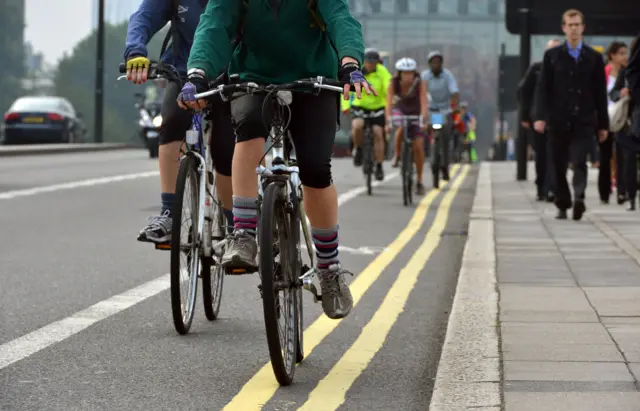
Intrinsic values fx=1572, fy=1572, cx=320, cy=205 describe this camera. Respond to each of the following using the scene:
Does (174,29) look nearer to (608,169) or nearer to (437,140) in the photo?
(608,169)

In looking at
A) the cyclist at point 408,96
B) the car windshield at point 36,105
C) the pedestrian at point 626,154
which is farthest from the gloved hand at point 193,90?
the car windshield at point 36,105

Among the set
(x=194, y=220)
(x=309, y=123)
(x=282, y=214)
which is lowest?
(x=194, y=220)

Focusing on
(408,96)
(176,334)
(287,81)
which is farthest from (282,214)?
(408,96)

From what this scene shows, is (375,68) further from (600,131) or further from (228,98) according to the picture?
(228,98)

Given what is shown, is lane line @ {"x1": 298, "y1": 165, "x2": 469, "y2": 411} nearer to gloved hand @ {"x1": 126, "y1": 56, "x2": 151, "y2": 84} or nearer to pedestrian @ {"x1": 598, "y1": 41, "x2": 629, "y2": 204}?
→ gloved hand @ {"x1": 126, "y1": 56, "x2": 151, "y2": 84}

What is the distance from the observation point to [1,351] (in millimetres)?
6414

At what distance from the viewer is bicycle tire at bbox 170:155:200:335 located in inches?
261

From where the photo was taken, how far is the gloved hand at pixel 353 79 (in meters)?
5.60

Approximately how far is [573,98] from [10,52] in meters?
109

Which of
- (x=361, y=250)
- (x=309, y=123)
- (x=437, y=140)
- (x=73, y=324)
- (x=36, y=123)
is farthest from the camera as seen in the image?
(x=36, y=123)

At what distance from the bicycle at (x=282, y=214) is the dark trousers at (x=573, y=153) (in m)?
8.19

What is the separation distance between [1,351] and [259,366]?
42.6 inches

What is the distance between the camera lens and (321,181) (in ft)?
19.7

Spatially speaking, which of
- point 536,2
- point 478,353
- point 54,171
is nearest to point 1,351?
point 478,353
